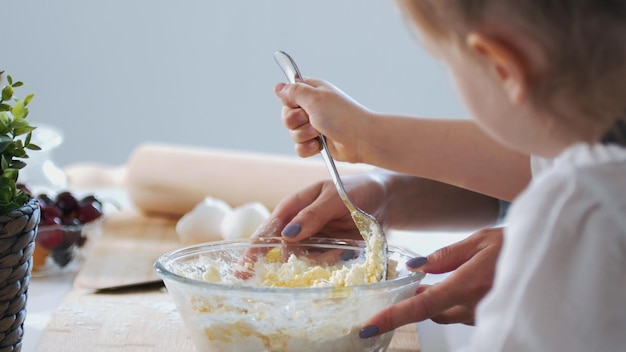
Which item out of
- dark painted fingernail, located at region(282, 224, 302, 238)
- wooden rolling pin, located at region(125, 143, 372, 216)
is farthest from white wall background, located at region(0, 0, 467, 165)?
dark painted fingernail, located at region(282, 224, 302, 238)

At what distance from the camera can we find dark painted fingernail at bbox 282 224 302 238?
1156mm

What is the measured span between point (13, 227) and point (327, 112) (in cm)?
38

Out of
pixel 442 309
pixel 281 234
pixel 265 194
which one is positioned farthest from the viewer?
pixel 265 194

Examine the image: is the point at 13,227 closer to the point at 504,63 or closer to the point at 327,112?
the point at 327,112

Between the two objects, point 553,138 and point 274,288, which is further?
point 274,288

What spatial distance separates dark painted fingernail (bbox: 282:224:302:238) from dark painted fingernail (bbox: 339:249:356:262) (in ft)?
0.24

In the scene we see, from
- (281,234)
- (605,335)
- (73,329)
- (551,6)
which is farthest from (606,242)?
(73,329)

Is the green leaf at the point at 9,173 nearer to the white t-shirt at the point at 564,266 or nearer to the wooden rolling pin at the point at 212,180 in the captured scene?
the white t-shirt at the point at 564,266

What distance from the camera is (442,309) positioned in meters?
0.92

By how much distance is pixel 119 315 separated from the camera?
1188 mm

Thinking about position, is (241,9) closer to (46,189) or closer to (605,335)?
(46,189)

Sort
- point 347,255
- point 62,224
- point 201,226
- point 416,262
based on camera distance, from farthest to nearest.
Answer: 1. point 201,226
2. point 62,224
3. point 347,255
4. point 416,262

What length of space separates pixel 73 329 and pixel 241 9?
270 centimetres

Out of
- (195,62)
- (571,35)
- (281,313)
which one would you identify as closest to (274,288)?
(281,313)
